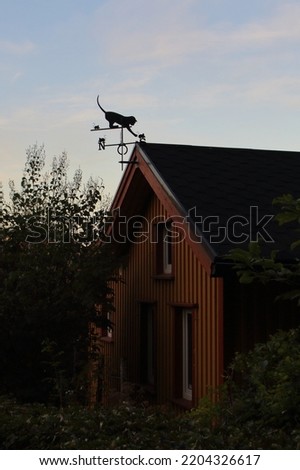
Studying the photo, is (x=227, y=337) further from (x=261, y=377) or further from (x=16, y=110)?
(x=16, y=110)

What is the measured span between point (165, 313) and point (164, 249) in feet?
4.84

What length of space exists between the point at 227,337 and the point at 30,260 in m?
4.12

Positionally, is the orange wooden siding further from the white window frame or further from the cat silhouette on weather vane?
the cat silhouette on weather vane

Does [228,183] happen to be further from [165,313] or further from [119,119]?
[119,119]

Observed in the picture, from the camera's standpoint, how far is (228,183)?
14.5 meters

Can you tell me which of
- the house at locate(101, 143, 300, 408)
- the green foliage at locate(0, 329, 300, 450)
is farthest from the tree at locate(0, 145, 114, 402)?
the green foliage at locate(0, 329, 300, 450)

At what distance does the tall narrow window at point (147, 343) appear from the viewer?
16003 mm

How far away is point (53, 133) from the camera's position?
15922mm

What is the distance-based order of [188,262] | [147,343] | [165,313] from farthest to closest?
[147,343]
[165,313]
[188,262]

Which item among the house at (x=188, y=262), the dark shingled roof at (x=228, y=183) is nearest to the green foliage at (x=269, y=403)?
the house at (x=188, y=262)

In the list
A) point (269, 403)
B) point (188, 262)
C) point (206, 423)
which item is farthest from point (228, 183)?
point (269, 403)

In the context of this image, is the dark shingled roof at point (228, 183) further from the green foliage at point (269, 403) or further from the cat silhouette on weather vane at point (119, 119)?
the green foliage at point (269, 403)

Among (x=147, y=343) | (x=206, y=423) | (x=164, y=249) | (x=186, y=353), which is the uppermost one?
(x=164, y=249)

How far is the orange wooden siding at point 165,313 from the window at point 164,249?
0.49ft
